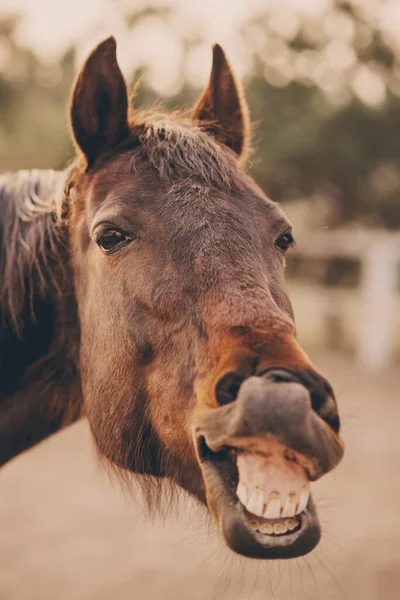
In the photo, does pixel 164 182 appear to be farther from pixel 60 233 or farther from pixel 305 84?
pixel 305 84

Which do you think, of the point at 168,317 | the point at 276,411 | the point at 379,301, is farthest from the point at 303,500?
the point at 379,301

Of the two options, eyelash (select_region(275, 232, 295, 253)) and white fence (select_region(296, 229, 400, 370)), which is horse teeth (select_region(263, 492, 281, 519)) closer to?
eyelash (select_region(275, 232, 295, 253))

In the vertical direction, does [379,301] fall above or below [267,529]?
below

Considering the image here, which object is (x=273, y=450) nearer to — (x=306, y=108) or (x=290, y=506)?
(x=290, y=506)

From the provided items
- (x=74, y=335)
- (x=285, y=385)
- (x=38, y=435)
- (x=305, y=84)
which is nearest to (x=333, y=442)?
(x=285, y=385)

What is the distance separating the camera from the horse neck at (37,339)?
3010 millimetres

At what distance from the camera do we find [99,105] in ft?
9.52

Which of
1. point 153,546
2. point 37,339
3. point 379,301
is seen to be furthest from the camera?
point 379,301

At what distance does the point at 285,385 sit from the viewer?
1.82 meters

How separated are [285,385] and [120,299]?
3.14 feet

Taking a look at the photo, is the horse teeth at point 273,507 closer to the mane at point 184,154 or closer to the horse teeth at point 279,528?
the horse teeth at point 279,528

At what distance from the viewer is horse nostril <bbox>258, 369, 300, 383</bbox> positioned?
6.09ft

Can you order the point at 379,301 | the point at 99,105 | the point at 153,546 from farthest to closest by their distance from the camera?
the point at 379,301 → the point at 153,546 → the point at 99,105

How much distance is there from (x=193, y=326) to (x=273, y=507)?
27.5 inches
